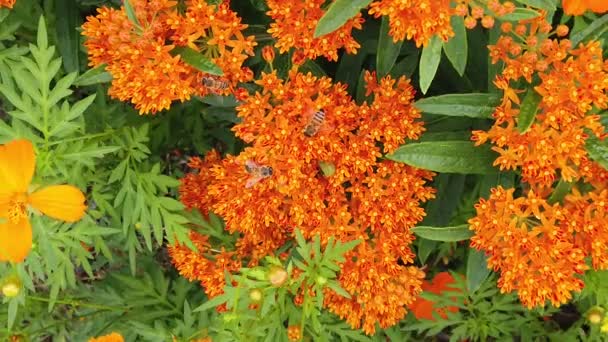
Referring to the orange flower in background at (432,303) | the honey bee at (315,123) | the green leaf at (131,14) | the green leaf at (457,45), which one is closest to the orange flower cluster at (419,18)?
the green leaf at (457,45)

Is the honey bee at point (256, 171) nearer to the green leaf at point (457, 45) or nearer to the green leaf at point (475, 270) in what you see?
the green leaf at point (457, 45)

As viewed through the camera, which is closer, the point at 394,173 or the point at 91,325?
the point at 394,173

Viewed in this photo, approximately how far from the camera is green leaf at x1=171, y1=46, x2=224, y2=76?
2168 millimetres

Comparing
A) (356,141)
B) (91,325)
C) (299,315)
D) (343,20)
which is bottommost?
(91,325)

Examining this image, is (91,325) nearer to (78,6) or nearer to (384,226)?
(78,6)

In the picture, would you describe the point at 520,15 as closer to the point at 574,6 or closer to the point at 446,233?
the point at 574,6

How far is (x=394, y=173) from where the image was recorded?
2.38 metres

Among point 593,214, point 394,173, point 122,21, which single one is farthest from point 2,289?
point 593,214

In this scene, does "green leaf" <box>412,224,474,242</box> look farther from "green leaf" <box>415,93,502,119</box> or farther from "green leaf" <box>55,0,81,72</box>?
"green leaf" <box>55,0,81,72</box>

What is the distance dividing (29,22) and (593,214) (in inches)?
94.3

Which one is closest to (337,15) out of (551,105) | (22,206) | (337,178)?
(337,178)

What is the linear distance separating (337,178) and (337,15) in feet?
1.84

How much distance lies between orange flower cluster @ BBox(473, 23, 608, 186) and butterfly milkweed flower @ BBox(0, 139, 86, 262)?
4.30ft

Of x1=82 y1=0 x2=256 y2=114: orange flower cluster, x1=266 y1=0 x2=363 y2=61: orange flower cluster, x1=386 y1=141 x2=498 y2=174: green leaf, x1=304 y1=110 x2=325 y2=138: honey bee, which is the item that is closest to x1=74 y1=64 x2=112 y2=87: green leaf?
x1=82 y1=0 x2=256 y2=114: orange flower cluster
